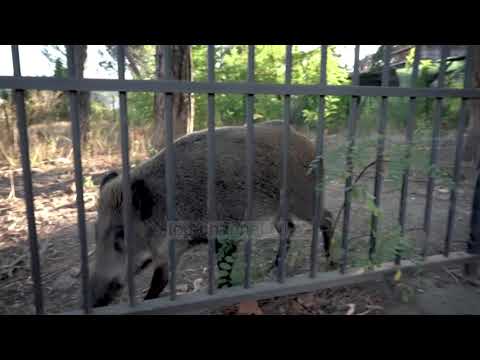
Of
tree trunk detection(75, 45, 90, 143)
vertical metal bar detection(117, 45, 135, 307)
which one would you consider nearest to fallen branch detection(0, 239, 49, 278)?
vertical metal bar detection(117, 45, 135, 307)

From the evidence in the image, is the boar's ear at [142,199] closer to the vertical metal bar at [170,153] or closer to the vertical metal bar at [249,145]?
the vertical metal bar at [170,153]

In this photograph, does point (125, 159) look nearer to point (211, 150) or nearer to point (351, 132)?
point (211, 150)

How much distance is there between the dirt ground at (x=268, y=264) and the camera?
2.73 m

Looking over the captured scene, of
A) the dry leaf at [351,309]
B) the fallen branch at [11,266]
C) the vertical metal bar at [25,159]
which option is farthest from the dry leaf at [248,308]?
the fallen branch at [11,266]

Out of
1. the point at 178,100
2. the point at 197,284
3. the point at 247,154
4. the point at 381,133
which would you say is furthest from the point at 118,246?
the point at 178,100

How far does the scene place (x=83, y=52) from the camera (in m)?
11.0

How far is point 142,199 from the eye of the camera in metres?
2.87

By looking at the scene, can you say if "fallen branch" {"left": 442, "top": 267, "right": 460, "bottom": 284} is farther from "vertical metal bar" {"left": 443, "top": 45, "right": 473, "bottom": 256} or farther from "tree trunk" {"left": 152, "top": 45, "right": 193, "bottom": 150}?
"tree trunk" {"left": 152, "top": 45, "right": 193, "bottom": 150}

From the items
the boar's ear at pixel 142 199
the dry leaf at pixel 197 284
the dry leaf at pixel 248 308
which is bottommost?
the dry leaf at pixel 197 284

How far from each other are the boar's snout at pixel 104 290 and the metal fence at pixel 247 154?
18.7 inches

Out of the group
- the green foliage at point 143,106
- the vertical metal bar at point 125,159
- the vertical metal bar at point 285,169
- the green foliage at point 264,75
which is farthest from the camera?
the green foliage at point 143,106

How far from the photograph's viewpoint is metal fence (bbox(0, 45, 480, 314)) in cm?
192
